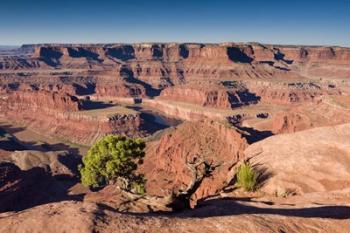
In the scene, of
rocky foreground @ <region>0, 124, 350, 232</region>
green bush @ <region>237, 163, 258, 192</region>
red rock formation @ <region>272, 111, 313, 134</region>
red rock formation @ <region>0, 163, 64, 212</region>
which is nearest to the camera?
rocky foreground @ <region>0, 124, 350, 232</region>

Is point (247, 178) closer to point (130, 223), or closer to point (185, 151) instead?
point (130, 223)

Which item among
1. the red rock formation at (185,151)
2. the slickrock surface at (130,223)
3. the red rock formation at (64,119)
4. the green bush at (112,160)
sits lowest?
the red rock formation at (64,119)

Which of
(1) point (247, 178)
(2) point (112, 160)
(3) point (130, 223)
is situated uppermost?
(3) point (130, 223)

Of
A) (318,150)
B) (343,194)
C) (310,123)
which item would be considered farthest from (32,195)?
(310,123)

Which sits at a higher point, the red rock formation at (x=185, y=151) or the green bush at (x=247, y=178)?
the green bush at (x=247, y=178)

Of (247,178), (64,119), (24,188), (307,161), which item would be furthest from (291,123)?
(64,119)

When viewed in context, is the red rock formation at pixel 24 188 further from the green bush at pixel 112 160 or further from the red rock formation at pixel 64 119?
the red rock formation at pixel 64 119

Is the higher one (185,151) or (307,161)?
(307,161)

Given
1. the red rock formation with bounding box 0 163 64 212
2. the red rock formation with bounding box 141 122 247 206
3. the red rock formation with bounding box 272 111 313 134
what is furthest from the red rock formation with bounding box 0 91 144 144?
the red rock formation with bounding box 141 122 247 206

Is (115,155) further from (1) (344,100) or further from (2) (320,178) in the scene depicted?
(1) (344,100)

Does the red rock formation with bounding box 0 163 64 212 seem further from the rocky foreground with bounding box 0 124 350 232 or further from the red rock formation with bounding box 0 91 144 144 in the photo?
the red rock formation with bounding box 0 91 144 144

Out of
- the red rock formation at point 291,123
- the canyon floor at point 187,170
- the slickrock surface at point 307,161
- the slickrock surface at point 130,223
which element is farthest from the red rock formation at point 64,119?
the slickrock surface at point 130,223
